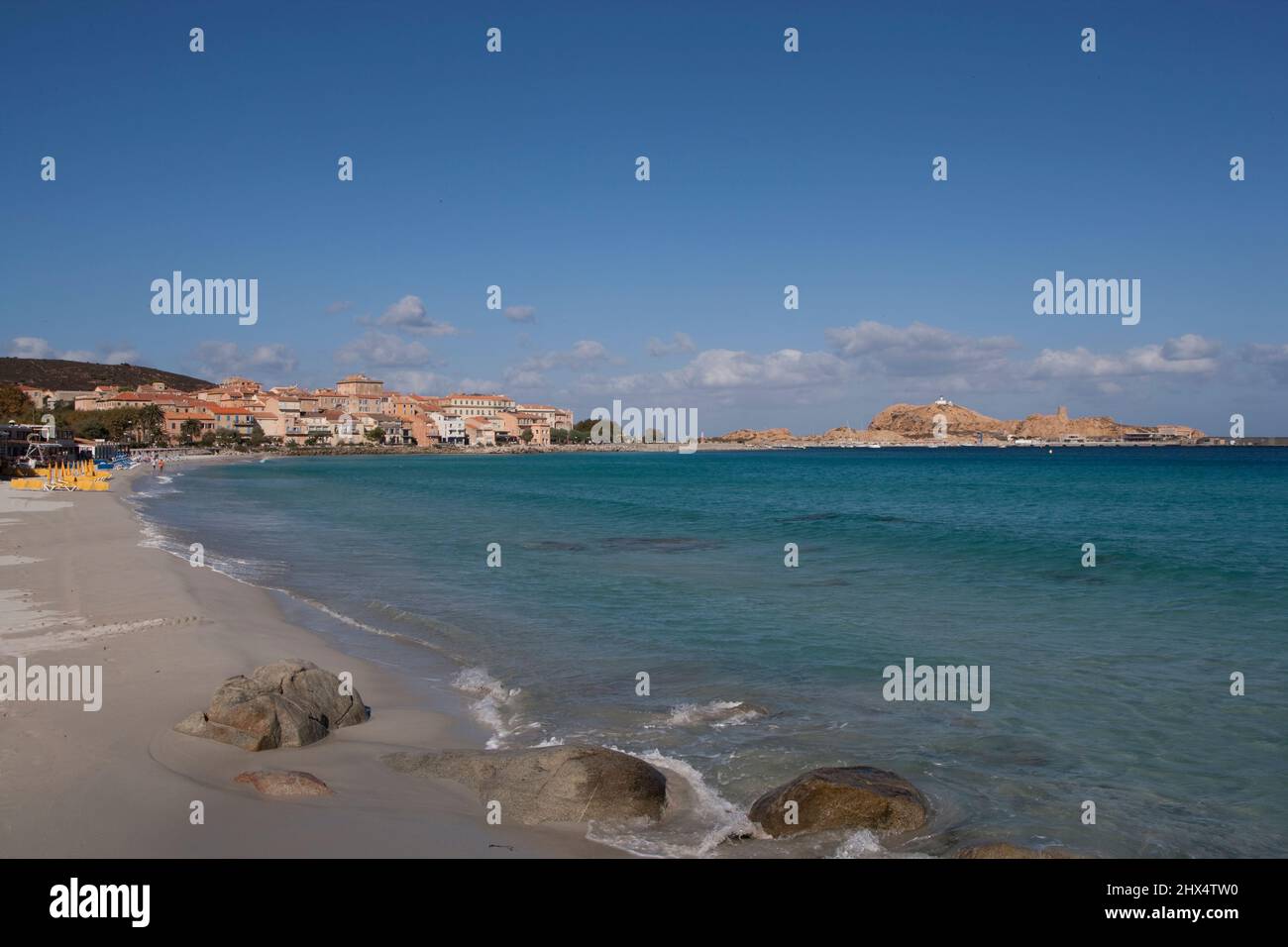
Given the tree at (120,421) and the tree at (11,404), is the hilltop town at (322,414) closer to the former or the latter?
the tree at (120,421)

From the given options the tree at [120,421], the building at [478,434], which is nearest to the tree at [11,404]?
the tree at [120,421]

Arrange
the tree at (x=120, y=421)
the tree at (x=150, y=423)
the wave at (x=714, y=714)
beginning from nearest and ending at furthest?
the wave at (x=714, y=714)
the tree at (x=120, y=421)
the tree at (x=150, y=423)

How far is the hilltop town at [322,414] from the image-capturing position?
5571 inches

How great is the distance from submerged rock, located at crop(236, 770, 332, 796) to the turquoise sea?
7.71 ft

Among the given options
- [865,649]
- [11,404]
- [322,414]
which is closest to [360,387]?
[322,414]

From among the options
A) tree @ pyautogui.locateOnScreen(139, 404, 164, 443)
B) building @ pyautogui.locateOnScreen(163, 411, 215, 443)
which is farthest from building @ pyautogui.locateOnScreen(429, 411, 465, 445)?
tree @ pyautogui.locateOnScreen(139, 404, 164, 443)

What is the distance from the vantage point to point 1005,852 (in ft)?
20.3

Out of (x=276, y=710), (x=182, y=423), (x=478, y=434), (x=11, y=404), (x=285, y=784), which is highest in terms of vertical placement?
(x=182, y=423)

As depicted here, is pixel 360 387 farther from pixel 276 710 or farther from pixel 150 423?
pixel 276 710

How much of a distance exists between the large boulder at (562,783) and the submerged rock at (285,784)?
3.10ft

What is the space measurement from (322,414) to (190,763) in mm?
166232

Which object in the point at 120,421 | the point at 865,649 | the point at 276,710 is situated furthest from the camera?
the point at 120,421

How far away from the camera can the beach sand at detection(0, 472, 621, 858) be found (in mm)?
6191

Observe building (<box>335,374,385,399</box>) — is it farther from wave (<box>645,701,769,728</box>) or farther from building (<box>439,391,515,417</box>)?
wave (<box>645,701,769,728</box>)
